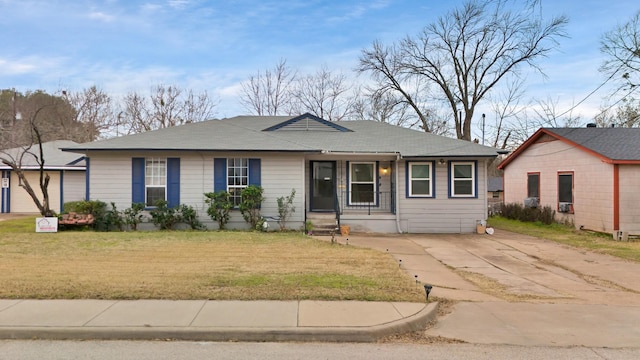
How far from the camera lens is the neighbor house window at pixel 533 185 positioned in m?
20.1

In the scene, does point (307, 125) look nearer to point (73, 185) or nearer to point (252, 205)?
point (252, 205)

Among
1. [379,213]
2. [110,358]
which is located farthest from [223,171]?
[110,358]

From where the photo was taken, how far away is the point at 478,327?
5.28 meters

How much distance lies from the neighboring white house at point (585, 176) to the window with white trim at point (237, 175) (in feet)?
41.9

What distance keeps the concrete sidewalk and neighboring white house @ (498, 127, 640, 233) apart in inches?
494

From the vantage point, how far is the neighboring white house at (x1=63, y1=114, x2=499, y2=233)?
1448cm

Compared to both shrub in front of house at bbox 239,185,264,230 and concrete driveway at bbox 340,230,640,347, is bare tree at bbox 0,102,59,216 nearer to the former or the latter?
shrub in front of house at bbox 239,185,264,230

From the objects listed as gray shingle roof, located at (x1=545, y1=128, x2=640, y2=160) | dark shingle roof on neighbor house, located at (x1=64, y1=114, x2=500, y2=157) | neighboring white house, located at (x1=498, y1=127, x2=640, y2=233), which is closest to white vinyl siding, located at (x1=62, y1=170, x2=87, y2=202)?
dark shingle roof on neighbor house, located at (x1=64, y1=114, x2=500, y2=157)

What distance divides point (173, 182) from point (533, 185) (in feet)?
54.5

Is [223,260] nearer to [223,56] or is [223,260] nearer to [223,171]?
[223,171]

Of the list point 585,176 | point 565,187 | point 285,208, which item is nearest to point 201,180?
point 285,208

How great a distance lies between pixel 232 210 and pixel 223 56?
8.59m

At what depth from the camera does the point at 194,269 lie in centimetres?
791

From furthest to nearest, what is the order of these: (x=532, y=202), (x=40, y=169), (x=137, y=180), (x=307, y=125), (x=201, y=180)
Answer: (x=532, y=202), (x=307, y=125), (x=40, y=169), (x=201, y=180), (x=137, y=180)
